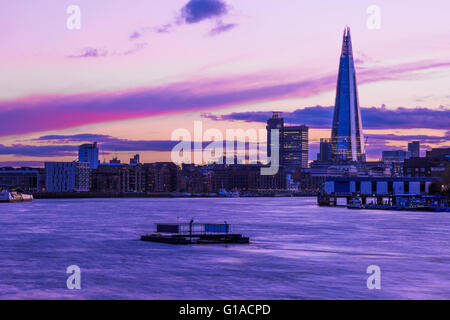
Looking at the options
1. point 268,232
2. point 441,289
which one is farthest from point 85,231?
point 441,289

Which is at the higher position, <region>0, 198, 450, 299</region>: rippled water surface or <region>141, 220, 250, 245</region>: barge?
<region>141, 220, 250, 245</region>: barge

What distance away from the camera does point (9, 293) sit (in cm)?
3228

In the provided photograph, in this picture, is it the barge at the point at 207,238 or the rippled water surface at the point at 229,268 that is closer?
the rippled water surface at the point at 229,268

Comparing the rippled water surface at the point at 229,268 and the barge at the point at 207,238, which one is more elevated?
the barge at the point at 207,238

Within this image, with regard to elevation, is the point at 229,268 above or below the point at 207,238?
below

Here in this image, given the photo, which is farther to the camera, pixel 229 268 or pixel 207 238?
pixel 207 238

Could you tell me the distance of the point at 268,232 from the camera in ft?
244

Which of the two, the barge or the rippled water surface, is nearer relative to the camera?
the rippled water surface

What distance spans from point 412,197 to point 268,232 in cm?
11289
